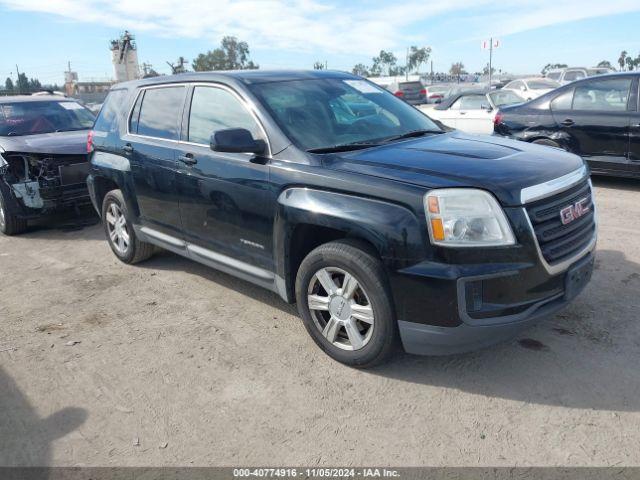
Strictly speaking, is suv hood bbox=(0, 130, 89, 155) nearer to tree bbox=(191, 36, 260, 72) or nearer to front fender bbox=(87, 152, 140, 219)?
front fender bbox=(87, 152, 140, 219)

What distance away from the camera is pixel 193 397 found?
318 cm

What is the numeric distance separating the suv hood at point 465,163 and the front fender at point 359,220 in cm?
18

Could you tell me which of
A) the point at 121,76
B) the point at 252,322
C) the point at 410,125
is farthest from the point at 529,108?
the point at 121,76

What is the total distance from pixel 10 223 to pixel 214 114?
4.43 meters

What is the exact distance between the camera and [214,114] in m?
4.14

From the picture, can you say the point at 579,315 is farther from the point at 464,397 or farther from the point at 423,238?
the point at 423,238

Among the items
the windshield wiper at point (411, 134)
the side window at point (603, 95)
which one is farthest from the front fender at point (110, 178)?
the side window at point (603, 95)

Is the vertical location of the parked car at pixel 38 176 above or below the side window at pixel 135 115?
below

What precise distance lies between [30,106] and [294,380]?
7.07m

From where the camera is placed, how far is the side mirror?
3.50 m

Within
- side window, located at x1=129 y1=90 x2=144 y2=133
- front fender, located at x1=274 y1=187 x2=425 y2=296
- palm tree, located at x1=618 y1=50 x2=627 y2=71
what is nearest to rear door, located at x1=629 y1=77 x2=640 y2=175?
front fender, located at x1=274 y1=187 x2=425 y2=296

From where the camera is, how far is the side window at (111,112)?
207 inches

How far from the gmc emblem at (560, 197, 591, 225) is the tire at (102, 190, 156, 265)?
3.84 m

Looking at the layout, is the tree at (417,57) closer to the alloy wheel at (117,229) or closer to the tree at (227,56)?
the tree at (227,56)
